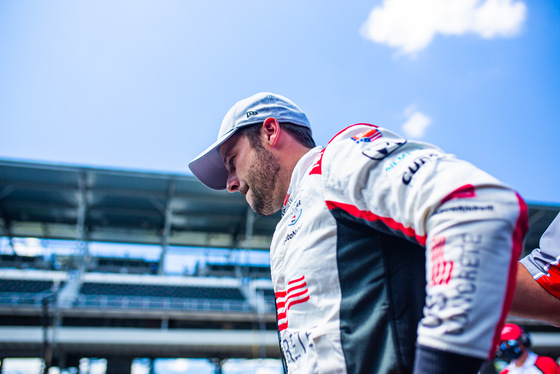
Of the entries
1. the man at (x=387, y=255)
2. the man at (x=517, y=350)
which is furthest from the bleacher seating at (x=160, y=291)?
the man at (x=387, y=255)

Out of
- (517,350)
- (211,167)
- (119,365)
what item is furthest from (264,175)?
(119,365)

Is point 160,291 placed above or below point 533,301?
below

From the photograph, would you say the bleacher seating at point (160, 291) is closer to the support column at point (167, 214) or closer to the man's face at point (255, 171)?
the support column at point (167, 214)

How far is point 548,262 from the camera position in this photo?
1.13m

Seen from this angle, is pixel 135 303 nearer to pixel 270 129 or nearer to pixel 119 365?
pixel 119 365

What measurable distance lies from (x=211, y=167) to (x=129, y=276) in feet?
54.1

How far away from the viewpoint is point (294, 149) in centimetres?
126

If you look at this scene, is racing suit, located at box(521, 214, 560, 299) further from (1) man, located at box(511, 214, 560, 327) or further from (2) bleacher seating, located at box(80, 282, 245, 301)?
(2) bleacher seating, located at box(80, 282, 245, 301)

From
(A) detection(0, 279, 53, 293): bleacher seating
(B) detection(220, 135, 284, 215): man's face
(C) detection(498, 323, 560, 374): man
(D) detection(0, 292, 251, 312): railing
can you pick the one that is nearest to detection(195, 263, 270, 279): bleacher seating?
(D) detection(0, 292, 251, 312): railing

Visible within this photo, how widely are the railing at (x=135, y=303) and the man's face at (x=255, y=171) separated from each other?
12572 millimetres

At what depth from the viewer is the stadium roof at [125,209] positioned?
15.0 m

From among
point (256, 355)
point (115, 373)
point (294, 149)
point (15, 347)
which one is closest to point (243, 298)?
point (256, 355)

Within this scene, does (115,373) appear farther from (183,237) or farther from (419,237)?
(419,237)

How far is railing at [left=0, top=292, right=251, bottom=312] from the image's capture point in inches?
494
